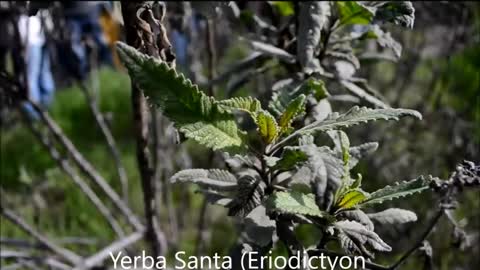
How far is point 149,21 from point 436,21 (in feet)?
3.51

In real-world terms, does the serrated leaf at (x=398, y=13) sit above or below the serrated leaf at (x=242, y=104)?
above

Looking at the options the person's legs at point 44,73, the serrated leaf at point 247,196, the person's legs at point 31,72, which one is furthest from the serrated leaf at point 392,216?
the person's legs at point 44,73

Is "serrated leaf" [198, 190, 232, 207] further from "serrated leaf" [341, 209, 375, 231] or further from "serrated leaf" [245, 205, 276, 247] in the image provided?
"serrated leaf" [341, 209, 375, 231]

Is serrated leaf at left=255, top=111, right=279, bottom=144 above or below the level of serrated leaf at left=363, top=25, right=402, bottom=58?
below

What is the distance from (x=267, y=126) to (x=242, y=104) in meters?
0.05

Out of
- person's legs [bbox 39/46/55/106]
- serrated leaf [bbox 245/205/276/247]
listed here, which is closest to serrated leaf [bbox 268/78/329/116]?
serrated leaf [bbox 245/205/276/247]

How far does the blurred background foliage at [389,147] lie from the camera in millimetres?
2156

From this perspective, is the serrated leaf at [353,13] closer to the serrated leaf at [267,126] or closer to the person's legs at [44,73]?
the serrated leaf at [267,126]

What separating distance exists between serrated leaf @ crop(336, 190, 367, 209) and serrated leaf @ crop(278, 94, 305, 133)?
0.42ft

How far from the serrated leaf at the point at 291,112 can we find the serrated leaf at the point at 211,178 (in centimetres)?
15

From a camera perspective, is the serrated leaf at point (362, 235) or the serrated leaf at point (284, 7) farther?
the serrated leaf at point (284, 7)

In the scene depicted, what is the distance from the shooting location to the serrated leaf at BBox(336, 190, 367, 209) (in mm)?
849

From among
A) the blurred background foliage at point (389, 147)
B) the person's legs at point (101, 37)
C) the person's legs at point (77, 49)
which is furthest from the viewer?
the person's legs at point (101, 37)

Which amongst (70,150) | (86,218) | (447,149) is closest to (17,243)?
(70,150)
